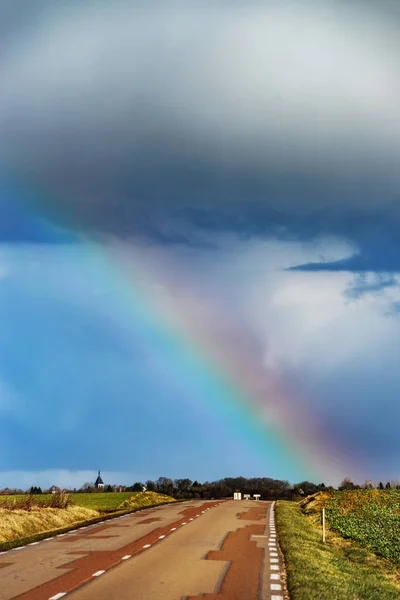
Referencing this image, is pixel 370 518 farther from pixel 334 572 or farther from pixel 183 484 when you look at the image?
pixel 183 484

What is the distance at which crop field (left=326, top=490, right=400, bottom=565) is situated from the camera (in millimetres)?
30305

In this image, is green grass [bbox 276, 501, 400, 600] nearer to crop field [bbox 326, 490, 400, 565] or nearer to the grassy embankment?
crop field [bbox 326, 490, 400, 565]

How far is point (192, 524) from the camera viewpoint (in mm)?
38062

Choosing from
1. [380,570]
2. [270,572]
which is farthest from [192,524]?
[270,572]

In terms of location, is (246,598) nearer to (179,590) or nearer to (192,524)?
(179,590)

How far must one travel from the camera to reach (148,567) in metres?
19.2

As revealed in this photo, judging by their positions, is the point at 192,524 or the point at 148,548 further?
the point at 192,524

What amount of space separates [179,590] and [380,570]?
9.59 metres

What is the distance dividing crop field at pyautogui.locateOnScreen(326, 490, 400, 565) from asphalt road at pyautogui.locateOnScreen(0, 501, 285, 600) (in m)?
4.98

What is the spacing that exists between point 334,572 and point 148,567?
5348mm

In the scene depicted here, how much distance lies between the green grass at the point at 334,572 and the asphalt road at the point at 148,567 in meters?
0.51

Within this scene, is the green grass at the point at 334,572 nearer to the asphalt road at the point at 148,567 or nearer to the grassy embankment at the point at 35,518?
the asphalt road at the point at 148,567

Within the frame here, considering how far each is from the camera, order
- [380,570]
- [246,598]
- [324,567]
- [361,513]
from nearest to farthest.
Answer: [246,598] < [324,567] < [380,570] < [361,513]

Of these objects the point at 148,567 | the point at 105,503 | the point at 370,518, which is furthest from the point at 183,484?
the point at 148,567
